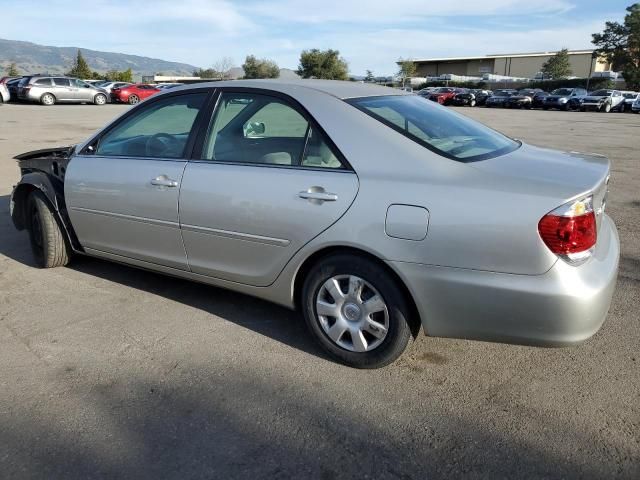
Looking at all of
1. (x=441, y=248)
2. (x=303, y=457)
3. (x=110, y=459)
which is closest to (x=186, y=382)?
(x=110, y=459)

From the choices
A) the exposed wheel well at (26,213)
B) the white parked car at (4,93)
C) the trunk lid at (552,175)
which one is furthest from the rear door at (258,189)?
the white parked car at (4,93)

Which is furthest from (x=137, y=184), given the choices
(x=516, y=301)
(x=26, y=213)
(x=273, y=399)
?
(x=516, y=301)

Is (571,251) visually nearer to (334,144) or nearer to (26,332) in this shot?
(334,144)

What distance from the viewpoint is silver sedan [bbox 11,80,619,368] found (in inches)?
103

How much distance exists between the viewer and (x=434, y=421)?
2707 millimetres

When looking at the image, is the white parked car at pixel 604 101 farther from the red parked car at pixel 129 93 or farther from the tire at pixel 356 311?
the tire at pixel 356 311

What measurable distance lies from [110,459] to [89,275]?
254 centimetres

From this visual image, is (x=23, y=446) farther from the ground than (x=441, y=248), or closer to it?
closer to it

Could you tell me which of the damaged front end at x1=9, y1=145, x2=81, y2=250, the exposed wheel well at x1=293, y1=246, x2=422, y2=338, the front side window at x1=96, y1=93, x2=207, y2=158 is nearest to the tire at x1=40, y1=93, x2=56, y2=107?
the damaged front end at x1=9, y1=145, x2=81, y2=250

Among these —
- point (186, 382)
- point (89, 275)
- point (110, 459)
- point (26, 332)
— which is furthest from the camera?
point (89, 275)

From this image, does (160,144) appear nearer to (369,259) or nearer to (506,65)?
(369,259)

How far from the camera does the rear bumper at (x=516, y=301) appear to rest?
255 centimetres

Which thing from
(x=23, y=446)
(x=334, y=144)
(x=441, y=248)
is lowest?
(x=23, y=446)

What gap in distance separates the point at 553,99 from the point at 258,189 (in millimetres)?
42008
